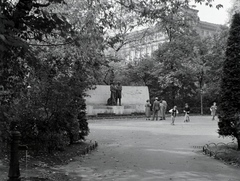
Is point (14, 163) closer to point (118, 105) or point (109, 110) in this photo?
point (109, 110)

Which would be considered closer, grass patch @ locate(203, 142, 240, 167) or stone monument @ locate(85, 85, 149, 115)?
grass patch @ locate(203, 142, 240, 167)

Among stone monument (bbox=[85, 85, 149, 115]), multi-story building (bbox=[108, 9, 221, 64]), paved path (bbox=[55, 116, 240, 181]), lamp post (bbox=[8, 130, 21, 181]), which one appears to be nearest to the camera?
lamp post (bbox=[8, 130, 21, 181])

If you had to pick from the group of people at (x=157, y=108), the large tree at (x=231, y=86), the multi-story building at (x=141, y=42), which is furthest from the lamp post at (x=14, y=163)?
the group of people at (x=157, y=108)

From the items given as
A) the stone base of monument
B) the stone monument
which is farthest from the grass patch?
the stone monument

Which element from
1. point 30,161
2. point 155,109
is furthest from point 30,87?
point 155,109

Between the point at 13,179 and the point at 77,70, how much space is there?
5.51 meters

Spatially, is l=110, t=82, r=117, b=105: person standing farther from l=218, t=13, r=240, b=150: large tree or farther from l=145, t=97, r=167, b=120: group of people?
l=218, t=13, r=240, b=150: large tree

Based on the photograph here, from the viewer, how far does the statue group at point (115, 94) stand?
34.1 metres

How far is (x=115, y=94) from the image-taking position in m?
34.4

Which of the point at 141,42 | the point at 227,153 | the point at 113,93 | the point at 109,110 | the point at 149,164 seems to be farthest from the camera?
the point at 113,93

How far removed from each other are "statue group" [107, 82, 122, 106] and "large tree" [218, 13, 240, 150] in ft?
69.0

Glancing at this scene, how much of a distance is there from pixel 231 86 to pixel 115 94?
21.9 metres

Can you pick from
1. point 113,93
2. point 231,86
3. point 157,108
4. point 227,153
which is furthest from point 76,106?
point 113,93

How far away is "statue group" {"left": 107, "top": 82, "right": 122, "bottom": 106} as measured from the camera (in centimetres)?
3406
